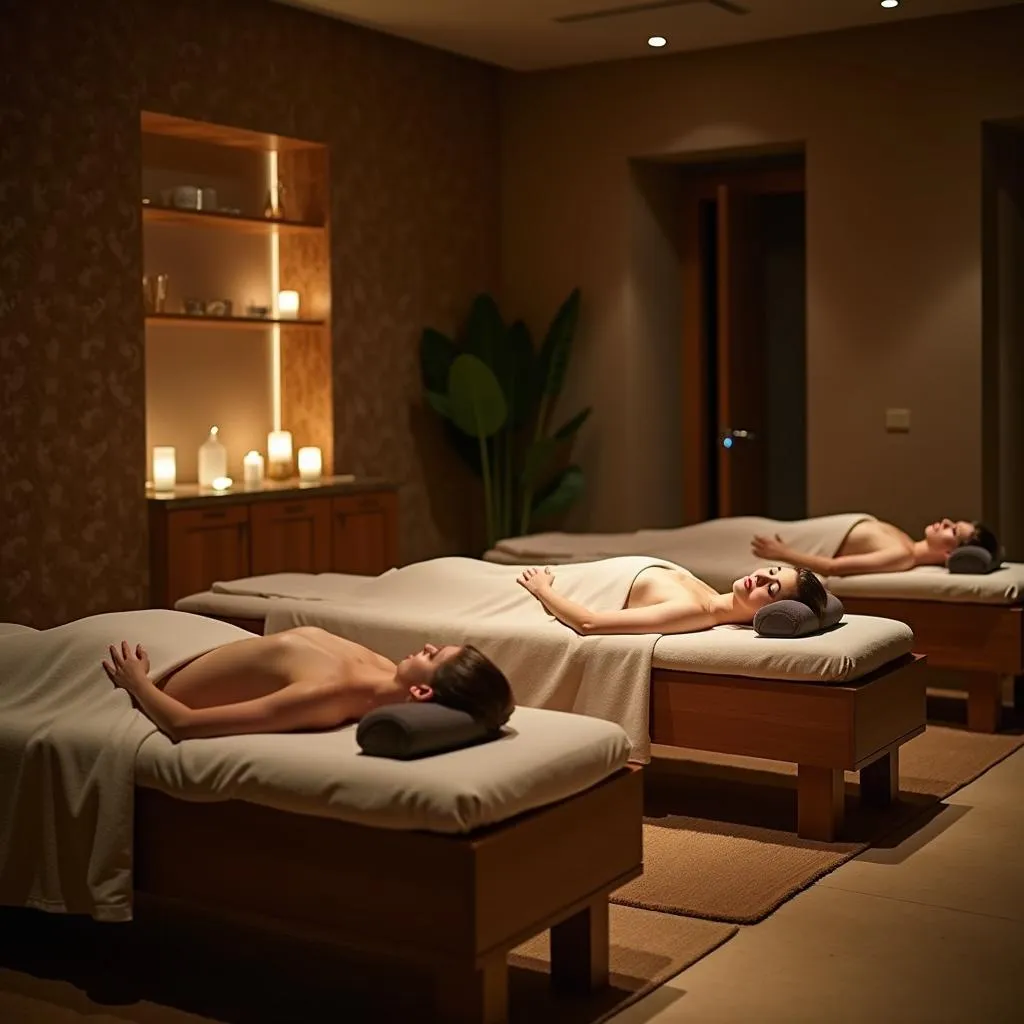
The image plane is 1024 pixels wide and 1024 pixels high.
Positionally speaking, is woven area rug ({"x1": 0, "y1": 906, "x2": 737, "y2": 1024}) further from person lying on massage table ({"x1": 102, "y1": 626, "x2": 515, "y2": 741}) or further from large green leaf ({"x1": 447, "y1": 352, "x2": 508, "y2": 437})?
large green leaf ({"x1": 447, "y1": 352, "x2": 508, "y2": 437})

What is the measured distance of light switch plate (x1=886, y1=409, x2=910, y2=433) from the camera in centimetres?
663

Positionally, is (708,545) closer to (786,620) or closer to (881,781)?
(881,781)

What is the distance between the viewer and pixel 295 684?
2.99m

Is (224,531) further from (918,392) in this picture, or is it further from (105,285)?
(918,392)

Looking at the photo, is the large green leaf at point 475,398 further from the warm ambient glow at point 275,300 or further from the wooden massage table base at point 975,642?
the wooden massage table base at point 975,642

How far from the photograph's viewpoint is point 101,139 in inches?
223

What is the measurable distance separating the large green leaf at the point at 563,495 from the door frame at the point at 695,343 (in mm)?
704

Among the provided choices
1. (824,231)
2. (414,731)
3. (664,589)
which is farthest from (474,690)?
(824,231)

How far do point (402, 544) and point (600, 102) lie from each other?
7.62ft

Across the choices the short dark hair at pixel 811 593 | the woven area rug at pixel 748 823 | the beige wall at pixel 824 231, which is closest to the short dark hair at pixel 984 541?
the woven area rug at pixel 748 823

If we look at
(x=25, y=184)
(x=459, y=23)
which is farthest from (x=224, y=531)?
(x=459, y=23)

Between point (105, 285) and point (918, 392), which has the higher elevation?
point (105, 285)

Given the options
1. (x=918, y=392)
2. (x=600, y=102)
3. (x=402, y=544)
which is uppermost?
(x=600, y=102)

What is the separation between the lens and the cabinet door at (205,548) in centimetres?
579
